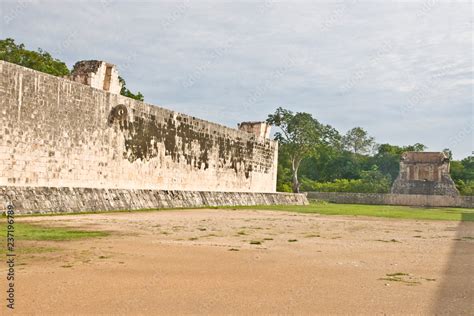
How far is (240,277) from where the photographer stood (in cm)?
484

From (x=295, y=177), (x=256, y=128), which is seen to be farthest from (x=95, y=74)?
(x=295, y=177)

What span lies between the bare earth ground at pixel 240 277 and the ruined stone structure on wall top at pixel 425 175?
136ft

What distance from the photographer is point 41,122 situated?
1398cm

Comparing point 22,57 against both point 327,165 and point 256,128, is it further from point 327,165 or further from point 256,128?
point 327,165

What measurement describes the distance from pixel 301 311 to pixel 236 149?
2156 centimetres

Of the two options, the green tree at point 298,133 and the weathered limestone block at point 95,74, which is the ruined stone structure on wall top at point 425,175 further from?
the weathered limestone block at point 95,74

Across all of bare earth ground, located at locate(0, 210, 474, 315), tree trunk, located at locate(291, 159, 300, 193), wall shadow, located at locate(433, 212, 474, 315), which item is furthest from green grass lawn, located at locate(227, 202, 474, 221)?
tree trunk, located at locate(291, 159, 300, 193)

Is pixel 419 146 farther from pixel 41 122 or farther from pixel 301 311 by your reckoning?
pixel 301 311

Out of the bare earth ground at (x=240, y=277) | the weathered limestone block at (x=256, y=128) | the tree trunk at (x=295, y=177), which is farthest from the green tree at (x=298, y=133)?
the bare earth ground at (x=240, y=277)

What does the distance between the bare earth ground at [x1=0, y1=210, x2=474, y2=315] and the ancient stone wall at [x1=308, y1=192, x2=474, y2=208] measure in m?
32.0

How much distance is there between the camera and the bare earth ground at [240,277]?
3.70 meters

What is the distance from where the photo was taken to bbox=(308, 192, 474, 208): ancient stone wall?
3809 centimetres

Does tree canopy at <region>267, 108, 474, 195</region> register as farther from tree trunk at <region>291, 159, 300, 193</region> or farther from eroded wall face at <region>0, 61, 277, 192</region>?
eroded wall face at <region>0, 61, 277, 192</region>

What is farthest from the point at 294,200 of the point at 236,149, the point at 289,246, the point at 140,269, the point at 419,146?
the point at 419,146
